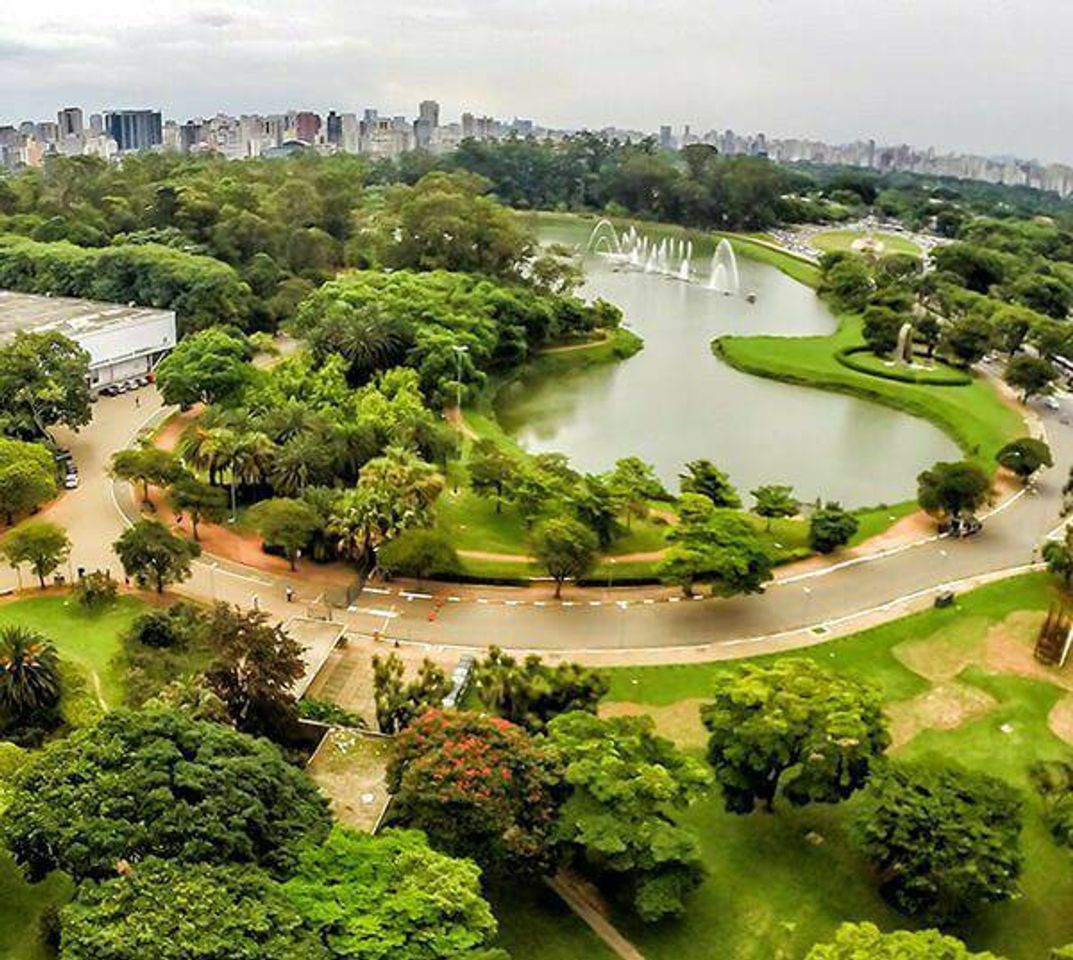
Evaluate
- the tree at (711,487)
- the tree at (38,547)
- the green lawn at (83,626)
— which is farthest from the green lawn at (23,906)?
the tree at (711,487)

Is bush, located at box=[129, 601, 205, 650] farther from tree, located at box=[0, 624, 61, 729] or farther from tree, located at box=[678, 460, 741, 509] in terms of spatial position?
tree, located at box=[678, 460, 741, 509]

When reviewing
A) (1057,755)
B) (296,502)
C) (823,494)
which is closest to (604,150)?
(823,494)

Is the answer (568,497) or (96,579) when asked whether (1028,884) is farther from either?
(96,579)

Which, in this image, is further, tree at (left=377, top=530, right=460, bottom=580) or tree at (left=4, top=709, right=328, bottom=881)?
tree at (left=377, top=530, right=460, bottom=580)

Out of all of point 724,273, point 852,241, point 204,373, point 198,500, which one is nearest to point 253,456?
point 198,500

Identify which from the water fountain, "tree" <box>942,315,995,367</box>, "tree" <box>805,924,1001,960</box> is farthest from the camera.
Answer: the water fountain

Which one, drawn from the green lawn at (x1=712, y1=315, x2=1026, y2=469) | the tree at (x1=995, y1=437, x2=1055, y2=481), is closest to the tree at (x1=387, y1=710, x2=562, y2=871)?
the tree at (x1=995, y1=437, x2=1055, y2=481)
